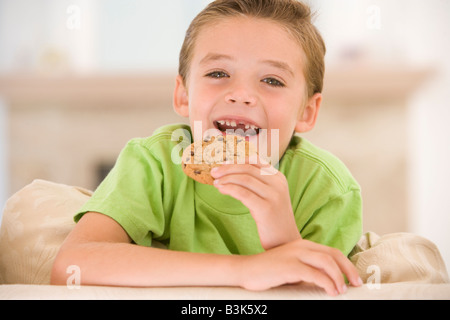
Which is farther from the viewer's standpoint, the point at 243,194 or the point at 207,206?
the point at 207,206

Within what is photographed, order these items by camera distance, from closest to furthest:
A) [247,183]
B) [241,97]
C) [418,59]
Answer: [247,183] → [241,97] → [418,59]

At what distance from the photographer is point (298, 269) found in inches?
25.8

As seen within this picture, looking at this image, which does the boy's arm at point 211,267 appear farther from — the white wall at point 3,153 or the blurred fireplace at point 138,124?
the white wall at point 3,153

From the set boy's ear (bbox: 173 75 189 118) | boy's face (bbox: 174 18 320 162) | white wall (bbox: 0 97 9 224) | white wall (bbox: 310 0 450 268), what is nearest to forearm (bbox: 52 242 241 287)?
boy's face (bbox: 174 18 320 162)

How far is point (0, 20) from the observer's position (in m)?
3.56

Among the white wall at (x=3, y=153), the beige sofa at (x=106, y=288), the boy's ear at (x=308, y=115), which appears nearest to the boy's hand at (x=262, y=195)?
the beige sofa at (x=106, y=288)

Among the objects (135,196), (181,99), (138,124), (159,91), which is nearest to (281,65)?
(181,99)

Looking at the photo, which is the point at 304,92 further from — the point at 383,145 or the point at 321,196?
the point at 383,145

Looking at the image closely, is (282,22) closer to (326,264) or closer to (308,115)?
(308,115)

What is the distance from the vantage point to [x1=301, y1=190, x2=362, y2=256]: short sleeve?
98cm

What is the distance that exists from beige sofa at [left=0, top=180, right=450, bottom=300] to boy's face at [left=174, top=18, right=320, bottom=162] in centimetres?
31

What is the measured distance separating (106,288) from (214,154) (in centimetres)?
26

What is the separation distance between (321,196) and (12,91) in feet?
10.1
